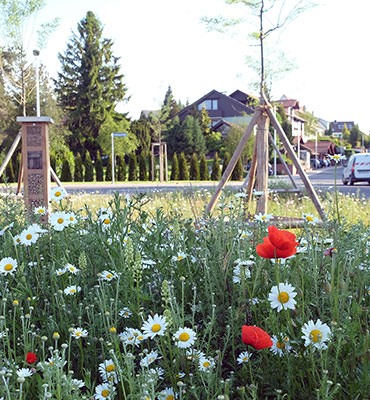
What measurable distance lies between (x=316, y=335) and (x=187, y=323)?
76 centimetres

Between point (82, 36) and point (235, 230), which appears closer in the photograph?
point (235, 230)

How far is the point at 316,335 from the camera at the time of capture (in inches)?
58.1

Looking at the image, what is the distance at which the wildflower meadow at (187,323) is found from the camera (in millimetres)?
1473

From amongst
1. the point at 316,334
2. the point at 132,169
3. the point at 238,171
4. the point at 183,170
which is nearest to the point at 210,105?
the point at 183,170

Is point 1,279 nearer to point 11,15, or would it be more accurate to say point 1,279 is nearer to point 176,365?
point 176,365

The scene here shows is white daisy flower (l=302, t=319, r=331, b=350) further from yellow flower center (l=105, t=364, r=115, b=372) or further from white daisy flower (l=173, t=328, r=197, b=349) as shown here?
yellow flower center (l=105, t=364, r=115, b=372)

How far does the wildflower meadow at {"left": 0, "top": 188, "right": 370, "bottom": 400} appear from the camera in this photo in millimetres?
1473

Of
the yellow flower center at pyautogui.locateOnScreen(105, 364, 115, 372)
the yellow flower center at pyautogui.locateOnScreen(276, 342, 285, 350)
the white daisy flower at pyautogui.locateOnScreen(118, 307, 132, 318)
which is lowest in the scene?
the yellow flower center at pyautogui.locateOnScreen(105, 364, 115, 372)

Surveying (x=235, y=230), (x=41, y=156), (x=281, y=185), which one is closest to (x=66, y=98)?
(x=281, y=185)

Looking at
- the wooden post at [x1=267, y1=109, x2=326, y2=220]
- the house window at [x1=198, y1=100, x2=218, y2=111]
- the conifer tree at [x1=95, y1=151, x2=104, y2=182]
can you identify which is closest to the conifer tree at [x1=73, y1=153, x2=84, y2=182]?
the conifer tree at [x1=95, y1=151, x2=104, y2=182]

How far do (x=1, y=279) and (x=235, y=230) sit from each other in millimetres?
1317

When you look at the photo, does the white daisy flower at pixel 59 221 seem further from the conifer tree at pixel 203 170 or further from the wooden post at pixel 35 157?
the conifer tree at pixel 203 170

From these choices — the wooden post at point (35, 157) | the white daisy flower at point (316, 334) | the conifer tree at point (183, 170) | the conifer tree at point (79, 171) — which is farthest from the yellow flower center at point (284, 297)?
the conifer tree at point (183, 170)

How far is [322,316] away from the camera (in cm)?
187
